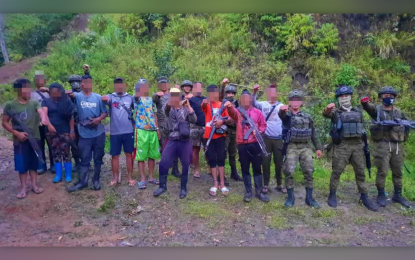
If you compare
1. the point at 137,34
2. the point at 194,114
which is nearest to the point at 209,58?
the point at 137,34

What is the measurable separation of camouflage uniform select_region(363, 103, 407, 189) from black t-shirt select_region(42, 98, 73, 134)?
405 centimetres

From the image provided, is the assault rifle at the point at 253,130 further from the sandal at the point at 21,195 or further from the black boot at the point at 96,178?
the sandal at the point at 21,195

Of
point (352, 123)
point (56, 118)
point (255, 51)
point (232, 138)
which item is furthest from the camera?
point (255, 51)

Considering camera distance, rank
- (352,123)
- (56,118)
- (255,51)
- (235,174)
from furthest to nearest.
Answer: (255,51), (235,174), (56,118), (352,123)

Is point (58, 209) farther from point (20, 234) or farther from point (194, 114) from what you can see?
point (194, 114)

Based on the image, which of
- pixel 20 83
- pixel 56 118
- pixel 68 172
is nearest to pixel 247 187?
pixel 68 172

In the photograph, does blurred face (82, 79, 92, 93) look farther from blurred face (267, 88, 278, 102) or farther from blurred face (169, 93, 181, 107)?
blurred face (267, 88, 278, 102)

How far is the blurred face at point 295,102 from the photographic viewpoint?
5.12 meters

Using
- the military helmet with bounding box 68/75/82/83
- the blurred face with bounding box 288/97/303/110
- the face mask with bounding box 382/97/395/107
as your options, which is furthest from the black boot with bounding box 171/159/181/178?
the face mask with bounding box 382/97/395/107

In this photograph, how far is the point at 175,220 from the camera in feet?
15.8

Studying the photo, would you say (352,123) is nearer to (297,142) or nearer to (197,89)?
(297,142)

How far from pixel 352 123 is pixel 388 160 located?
808mm

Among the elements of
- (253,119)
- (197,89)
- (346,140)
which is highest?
(197,89)

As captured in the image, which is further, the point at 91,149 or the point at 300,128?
the point at 91,149
